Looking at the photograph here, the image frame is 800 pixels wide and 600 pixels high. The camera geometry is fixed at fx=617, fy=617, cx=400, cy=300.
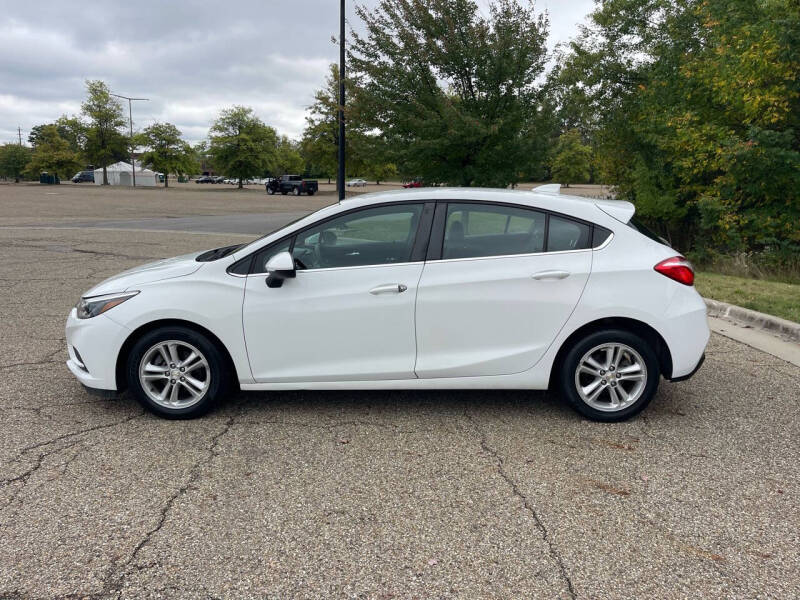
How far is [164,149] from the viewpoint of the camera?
69.4 m

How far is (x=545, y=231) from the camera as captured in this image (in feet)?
14.0

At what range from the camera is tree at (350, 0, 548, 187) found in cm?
1433

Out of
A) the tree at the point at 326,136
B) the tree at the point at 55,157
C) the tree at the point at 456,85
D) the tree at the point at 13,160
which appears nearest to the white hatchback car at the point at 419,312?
the tree at the point at 456,85

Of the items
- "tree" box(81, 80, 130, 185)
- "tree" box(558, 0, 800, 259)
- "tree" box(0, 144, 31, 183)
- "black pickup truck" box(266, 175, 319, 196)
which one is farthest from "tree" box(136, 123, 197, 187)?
"tree" box(558, 0, 800, 259)

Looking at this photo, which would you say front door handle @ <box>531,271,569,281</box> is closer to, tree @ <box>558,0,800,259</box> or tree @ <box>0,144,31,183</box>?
tree @ <box>558,0,800,259</box>

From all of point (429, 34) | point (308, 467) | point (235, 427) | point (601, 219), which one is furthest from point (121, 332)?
point (429, 34)

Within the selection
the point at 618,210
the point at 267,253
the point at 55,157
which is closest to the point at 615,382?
the point at 618,210

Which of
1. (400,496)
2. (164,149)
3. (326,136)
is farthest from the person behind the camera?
(164,149)

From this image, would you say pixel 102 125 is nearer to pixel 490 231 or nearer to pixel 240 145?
pixel 240 145

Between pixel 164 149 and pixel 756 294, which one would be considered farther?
pixel 164 149

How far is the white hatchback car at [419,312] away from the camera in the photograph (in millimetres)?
4141

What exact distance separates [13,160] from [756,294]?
399 feet

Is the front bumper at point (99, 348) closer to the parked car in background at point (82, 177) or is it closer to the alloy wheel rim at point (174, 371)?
the alloy wheel rim at point (174, 371)

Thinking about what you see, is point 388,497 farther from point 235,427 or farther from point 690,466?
point 690,466
